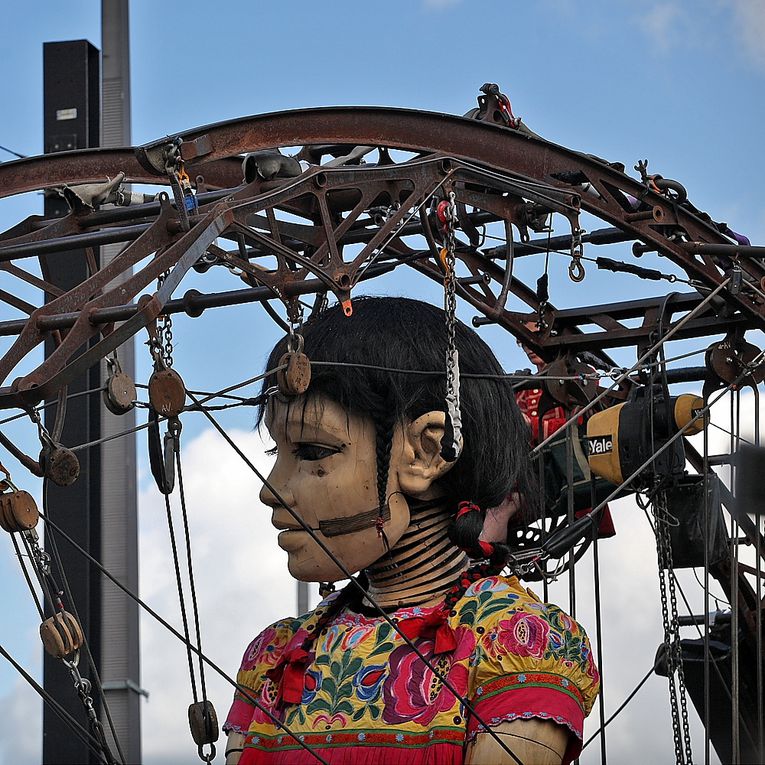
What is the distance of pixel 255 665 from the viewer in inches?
113

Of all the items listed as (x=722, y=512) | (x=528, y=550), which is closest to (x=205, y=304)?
(x=528, y=550)

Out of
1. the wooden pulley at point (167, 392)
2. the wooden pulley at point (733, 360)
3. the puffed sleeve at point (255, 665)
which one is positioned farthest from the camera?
the wooden pulley at point (733, 360)

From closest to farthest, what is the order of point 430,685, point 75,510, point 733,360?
point 430,685 < point 733,360 < point 75,510

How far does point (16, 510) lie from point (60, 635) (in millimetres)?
224

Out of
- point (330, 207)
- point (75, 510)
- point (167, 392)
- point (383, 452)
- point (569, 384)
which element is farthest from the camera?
point (75, 510)

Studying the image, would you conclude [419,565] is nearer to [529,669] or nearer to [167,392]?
[529,669]

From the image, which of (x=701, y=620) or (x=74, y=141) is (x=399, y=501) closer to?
(x=701, y=620)

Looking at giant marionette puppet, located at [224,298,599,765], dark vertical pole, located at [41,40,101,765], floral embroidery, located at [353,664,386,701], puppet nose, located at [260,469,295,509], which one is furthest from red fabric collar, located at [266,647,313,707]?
dark vertical pole, located at [41,40,101,765]

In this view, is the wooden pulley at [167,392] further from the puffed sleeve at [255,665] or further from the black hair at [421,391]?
the puffed sleeve at [255,665]

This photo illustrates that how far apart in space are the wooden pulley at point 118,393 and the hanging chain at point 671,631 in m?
1.70

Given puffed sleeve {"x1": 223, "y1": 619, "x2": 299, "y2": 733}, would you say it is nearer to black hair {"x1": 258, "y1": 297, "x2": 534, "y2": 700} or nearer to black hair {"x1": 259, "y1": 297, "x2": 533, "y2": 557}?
black hair {"x1": 258, "y1": 297, "x2": 534, "y2": 700}

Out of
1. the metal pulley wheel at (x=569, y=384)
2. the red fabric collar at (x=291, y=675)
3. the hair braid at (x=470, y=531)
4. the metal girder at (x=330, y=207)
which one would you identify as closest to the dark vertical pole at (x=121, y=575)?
the metal pulley wheel at (x=569, y=384)

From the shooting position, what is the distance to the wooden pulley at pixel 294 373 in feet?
8.20

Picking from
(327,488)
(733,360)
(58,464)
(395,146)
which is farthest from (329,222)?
(733,360)
